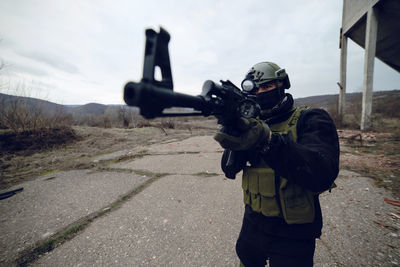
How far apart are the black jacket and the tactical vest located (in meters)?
0.09

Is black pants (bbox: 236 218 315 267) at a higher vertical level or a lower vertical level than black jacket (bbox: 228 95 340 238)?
lower

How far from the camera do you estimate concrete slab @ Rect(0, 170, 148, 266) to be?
205 centimetres

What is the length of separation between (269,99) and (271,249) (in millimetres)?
1316

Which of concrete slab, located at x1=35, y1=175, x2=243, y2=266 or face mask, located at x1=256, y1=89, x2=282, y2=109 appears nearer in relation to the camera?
face mask, located at x1=256, y1=89, x2=282, y2=109

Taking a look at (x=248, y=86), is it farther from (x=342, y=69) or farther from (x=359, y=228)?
(x=342, y=69)

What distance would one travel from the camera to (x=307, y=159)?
1056 mm

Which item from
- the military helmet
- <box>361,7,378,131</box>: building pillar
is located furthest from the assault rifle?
<box>361,7,378,131</box>: building pillar

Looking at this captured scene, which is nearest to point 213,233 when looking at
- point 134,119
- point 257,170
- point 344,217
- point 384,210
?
point 257,170

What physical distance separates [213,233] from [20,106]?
9075 mm

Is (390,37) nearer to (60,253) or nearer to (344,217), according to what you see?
(344,217)

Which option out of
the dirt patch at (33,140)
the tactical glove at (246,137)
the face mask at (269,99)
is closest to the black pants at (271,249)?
the tactical glove at (246,137)

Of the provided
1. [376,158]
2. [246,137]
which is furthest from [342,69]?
[246,137]

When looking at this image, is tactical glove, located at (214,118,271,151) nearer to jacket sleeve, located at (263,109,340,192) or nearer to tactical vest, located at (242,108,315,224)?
jacket sleeve, located at (263,109,340,192)

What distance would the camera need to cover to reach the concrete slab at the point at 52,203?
2053 mm
